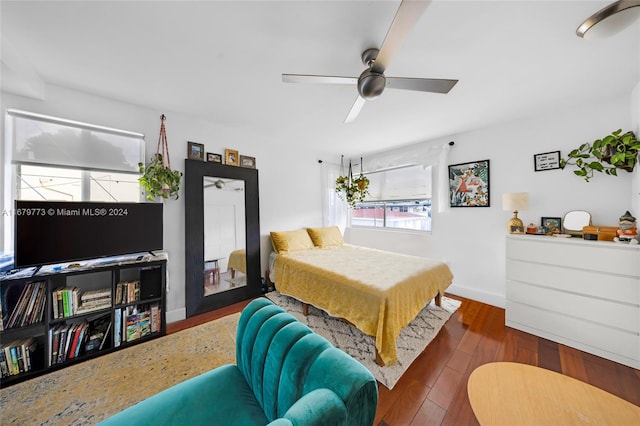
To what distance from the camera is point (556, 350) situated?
1965mm

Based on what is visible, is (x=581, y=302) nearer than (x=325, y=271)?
Yes

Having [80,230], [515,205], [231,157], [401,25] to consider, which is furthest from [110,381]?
[515,205]

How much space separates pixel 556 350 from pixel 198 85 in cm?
415

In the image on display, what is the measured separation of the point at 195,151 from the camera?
2686 mm

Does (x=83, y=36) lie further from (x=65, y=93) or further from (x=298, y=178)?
(x=298, y=178)

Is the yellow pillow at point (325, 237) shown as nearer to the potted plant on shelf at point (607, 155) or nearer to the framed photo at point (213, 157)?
the framed photo at point (213, 157)

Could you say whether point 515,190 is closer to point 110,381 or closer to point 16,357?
point 110,381

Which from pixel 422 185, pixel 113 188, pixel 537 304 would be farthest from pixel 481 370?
pixel 113 188

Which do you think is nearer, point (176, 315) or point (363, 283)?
point (363, 283)

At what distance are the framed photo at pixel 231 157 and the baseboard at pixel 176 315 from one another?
1940 millimetres

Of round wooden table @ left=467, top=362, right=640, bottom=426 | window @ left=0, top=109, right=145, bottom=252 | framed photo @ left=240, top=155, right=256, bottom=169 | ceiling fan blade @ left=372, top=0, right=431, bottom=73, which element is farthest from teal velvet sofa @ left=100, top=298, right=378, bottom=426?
framed photo @ left=240, top=155, right=256, bottom=169

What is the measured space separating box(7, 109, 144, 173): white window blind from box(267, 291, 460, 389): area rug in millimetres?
2519

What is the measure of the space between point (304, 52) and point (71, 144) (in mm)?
2384

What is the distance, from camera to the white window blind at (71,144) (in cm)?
184
